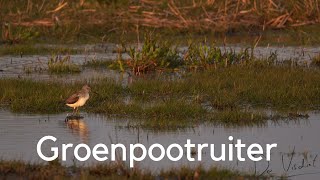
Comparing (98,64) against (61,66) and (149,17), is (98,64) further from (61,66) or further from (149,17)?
(149,17)

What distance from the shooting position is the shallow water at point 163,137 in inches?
357

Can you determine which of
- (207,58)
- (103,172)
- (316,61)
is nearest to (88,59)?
(207,58)

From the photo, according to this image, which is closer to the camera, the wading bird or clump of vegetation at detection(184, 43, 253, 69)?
the wading bird

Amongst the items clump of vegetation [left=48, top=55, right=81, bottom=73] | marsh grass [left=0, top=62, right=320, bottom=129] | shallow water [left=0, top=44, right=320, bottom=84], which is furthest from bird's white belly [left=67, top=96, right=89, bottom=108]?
clump of vegetation [left=48, top=55, right=81, bottom=73]

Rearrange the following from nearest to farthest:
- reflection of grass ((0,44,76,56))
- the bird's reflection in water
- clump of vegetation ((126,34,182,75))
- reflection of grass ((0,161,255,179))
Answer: reflection of grass ((0,161,255,179))
the bird's reflection in water
clump of vegetation ((126,34,182,75))
reflection of grass ((0,44,76,56))

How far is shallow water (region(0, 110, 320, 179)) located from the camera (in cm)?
908

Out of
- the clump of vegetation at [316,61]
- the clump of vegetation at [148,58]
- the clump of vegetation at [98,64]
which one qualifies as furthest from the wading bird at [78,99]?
the clump of vegetation at [316,61]

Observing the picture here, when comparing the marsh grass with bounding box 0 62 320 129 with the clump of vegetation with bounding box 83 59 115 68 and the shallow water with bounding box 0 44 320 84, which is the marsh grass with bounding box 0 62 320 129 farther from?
the clump of vegetation with bounding box 83 59 115 68

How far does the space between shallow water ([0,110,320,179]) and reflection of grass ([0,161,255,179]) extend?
1.44ft

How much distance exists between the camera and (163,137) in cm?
1041

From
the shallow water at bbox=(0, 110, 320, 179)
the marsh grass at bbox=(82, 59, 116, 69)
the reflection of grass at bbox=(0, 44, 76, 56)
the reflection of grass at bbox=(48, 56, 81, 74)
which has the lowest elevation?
the reflection of grass at bbox=(0, 44, 76, 56)

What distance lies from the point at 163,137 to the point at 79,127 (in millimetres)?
1221

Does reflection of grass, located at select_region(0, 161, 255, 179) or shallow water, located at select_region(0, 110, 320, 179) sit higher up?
reflection of grass, located at select_region(0, 161, 255, 179)

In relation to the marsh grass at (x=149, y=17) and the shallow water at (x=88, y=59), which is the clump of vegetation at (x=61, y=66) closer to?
the shallow water at (x=88, y=59)
